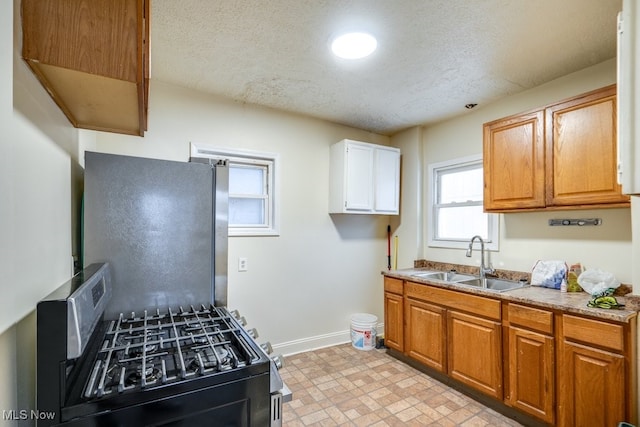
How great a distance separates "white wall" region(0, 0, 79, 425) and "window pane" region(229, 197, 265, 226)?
1748 mm

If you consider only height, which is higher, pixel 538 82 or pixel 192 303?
pixel 538 82

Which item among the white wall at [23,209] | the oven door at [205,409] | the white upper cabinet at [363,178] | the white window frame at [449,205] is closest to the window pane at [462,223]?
the white window frame at [449,205]

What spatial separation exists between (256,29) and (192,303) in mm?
1602

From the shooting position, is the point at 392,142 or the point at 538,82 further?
the point at 392,142

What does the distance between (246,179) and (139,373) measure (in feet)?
7.61

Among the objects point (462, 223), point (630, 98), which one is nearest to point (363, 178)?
point (462, 223)

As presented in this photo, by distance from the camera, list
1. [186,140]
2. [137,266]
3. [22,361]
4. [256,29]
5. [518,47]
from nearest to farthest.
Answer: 1. [22,361]
2. [137,266]
3. [256,29]
4. [518,47]
5. [186,140]

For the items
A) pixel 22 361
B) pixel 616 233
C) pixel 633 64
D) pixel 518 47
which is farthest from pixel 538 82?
pixel 22 361

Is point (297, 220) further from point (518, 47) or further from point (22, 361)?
point (22, 361)

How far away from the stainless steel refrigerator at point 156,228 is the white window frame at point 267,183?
4.01 ft

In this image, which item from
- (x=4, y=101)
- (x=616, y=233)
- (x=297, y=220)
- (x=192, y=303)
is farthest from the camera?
(x=297, y=220)

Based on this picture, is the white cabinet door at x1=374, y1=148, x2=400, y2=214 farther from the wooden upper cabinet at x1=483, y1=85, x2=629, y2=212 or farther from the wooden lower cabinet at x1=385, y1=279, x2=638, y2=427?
the wooden upper cabinet at x1=483, y1=85, x2=629, y2=212

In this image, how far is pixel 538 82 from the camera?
251 cm

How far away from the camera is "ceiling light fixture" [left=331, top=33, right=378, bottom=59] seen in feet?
6.30
